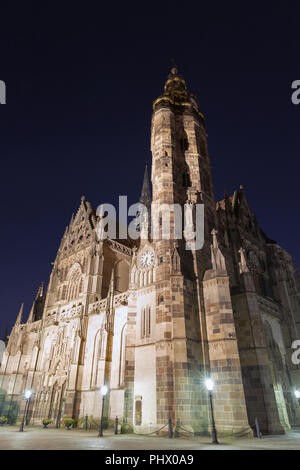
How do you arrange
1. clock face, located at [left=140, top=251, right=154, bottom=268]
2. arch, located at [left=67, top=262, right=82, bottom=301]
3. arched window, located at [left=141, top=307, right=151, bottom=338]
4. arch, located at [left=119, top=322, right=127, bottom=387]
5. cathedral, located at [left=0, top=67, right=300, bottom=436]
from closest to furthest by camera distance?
cathedral, located at [left=0, top=67, right=300, bottom=436]
arched window, located at [left=141, top=307, right=151, bottom=338]
arch, located at [left=119, top=322, right=127, bottom=387]
clock face, located at [left=140, top=251, right=154, bottom=268]
arch, located at [left=67, top=262, right=82, bottom=301]

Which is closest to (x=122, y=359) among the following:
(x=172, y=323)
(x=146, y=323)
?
(x=146, y=323)

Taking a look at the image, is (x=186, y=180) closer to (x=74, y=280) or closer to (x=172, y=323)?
(x=172, y=323)

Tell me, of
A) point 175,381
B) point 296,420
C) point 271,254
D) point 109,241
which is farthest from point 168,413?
point 271,254

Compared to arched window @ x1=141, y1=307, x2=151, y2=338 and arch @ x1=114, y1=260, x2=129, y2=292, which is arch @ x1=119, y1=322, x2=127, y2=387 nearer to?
arched window @ x1=141, y1=307, x2=151, y2=338

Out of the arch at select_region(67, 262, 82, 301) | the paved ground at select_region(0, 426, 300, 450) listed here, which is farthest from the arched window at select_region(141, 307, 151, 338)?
the arch at select_region(67, 262, 82, 301)

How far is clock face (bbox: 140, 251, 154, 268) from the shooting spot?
78.5 feet

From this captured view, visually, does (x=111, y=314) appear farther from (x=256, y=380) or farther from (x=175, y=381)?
(x=256, y=380)

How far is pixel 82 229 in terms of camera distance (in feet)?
128

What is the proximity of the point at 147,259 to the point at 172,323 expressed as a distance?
624cm

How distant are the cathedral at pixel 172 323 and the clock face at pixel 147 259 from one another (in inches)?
3.6

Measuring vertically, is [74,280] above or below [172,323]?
above

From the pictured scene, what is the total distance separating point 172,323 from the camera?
19.7m

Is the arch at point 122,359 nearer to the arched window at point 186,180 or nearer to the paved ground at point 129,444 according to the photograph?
the paved ground at point 129,444

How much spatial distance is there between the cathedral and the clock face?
0.09 meters
